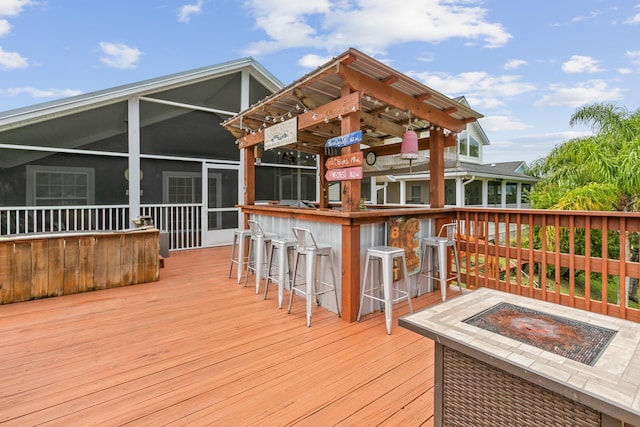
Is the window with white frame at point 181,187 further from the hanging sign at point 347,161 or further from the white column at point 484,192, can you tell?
the white column at point 484,192

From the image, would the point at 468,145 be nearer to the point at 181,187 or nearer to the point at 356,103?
the point at 181,187

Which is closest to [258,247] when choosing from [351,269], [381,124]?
[351,269]

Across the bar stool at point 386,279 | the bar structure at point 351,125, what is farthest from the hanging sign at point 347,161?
the bar stool at point 386,279

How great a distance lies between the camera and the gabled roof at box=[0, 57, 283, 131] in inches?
201

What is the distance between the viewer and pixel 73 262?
399 cm

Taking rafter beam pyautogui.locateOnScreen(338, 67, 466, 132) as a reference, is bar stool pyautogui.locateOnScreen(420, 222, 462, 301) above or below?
below

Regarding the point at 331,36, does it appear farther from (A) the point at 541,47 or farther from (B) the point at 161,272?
(B) the point at 161,272

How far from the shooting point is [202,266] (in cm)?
558

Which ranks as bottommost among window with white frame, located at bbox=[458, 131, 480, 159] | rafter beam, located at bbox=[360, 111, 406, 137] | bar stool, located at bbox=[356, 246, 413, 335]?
bar stool, located at bbox=[356, 246, 413, 335]

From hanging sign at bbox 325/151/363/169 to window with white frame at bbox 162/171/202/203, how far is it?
5.07 m

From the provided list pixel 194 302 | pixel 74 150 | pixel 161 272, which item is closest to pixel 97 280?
pixel 161 272

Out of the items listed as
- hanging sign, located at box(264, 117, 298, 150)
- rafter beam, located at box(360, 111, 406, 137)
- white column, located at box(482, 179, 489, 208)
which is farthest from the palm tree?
hanging sign, located at box(264, 117, 298, 150)

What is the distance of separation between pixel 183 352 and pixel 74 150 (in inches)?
220

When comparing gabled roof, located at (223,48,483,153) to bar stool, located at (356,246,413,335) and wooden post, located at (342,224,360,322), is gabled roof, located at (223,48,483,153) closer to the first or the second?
wooden post, located at (342,224,360,322)
